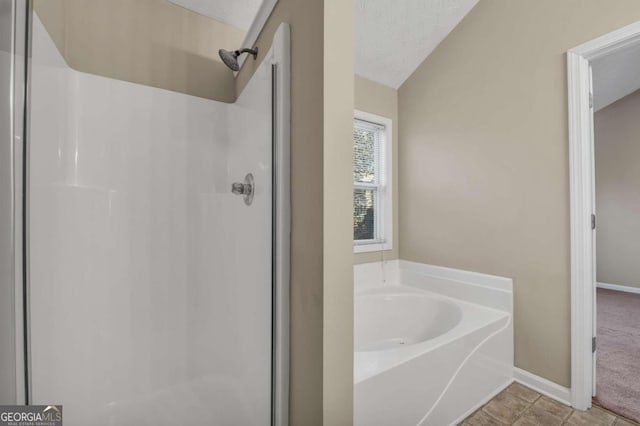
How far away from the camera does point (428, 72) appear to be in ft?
7.92

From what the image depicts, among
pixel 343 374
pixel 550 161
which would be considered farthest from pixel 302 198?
pixel 550 161

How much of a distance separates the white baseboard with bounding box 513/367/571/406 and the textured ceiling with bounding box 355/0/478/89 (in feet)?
8.01

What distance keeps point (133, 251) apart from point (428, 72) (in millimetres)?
2538

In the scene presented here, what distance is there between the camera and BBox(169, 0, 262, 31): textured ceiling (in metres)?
1.67

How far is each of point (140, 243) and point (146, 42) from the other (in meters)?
1.12

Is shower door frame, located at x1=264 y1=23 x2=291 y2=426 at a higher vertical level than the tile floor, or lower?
higher

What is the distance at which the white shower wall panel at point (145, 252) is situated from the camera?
1.17m

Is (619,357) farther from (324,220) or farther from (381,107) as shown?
(324,220)

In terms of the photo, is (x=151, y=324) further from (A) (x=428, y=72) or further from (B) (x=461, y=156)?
(A) (x=428, y=72)

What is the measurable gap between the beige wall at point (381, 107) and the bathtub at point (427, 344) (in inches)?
3.6

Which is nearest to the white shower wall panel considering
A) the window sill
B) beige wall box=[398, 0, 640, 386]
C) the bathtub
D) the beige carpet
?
the bathtub

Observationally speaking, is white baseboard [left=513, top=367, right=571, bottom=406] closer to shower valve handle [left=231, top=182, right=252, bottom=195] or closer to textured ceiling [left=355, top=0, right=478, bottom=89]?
shower valve handle [left=231, top=182, right=252, bottom=195]

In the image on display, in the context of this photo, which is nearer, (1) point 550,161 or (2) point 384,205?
(1) point 550,161

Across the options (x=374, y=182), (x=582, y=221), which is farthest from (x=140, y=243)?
(x=582, y=221)
